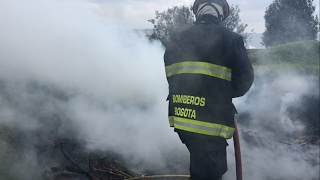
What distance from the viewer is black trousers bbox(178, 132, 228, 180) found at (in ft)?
8.32

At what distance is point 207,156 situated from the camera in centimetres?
259

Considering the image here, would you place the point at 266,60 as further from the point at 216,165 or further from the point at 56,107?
the point at 216,165

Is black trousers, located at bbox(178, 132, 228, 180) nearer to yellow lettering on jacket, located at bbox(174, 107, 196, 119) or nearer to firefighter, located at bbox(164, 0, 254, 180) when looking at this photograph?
firefighter, located at bbox(164, 0, 254, 180)

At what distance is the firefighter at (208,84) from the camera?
8.20 ft

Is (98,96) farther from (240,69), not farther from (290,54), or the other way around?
(290,54)

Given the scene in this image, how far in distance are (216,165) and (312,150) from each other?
11.8ft

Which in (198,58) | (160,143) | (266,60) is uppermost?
(266,60)

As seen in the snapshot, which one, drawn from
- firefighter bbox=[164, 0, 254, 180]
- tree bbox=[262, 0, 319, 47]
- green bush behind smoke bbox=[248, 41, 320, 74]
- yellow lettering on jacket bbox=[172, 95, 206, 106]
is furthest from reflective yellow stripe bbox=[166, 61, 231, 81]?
tree bbox=[262, 0, 319, 47]

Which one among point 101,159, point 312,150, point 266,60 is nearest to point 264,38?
point 266,60

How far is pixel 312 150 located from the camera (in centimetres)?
535

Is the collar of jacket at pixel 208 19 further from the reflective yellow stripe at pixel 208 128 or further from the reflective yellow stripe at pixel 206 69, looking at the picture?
the reflective yellow stripe at pixel 208 128

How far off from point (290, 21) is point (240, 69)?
30.0 meters

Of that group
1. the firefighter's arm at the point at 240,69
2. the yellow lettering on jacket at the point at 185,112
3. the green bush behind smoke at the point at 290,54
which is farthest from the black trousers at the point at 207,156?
the green bush behind smoke at the point at 290,54

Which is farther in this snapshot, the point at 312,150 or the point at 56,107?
the point at 312,150
